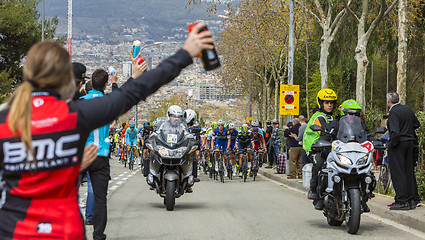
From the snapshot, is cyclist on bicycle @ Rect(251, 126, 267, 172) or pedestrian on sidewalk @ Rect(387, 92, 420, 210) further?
cyclist on bicycle @ Rect(251, 126, 267, 172)

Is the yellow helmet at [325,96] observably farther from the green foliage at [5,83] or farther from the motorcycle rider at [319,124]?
the green foliage at [5,83]

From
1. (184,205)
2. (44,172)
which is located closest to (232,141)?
(184,205)

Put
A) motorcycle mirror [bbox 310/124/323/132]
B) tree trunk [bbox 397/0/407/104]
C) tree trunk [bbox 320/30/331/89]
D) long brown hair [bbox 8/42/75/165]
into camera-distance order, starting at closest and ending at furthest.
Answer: long brown hair [bbox 8/42/75/165] → motorcycle mirror [bbox 310/124/323/132] → tree trunk [bbox 397/0/407/104] → tree trunk [bbox 320/30/331/89]

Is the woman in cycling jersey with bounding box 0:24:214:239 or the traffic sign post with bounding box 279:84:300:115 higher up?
the traffic sign post with bounding box 279:84:300:115

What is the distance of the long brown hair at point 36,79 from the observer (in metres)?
3.12

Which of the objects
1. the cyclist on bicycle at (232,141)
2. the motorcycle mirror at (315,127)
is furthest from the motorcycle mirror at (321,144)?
the cyclist on bicycle at (232,141)

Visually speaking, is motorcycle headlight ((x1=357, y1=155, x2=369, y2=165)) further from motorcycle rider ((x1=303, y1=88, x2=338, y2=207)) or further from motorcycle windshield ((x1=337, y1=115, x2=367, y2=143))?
motorcycle rider ((x1=303, y1=88, x2=338, y2=207))

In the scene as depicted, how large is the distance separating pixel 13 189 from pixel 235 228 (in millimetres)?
7088

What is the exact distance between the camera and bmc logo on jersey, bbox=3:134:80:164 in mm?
3188

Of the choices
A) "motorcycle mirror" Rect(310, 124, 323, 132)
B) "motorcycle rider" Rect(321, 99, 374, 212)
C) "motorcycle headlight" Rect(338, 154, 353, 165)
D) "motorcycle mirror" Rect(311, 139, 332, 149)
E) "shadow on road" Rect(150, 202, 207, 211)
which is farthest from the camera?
"shadow on road" Rect(150, 202, 207, 211)

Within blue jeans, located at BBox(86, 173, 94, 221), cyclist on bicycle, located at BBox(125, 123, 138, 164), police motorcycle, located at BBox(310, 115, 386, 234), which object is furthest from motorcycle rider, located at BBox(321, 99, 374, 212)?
cyclist on bicycle, located at BBox(125, 123, 138, 164)

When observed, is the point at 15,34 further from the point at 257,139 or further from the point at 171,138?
the point at 171,138

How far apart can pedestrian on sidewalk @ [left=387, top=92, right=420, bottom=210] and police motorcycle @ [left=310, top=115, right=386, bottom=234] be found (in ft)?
6.80

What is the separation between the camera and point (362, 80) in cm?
2409
